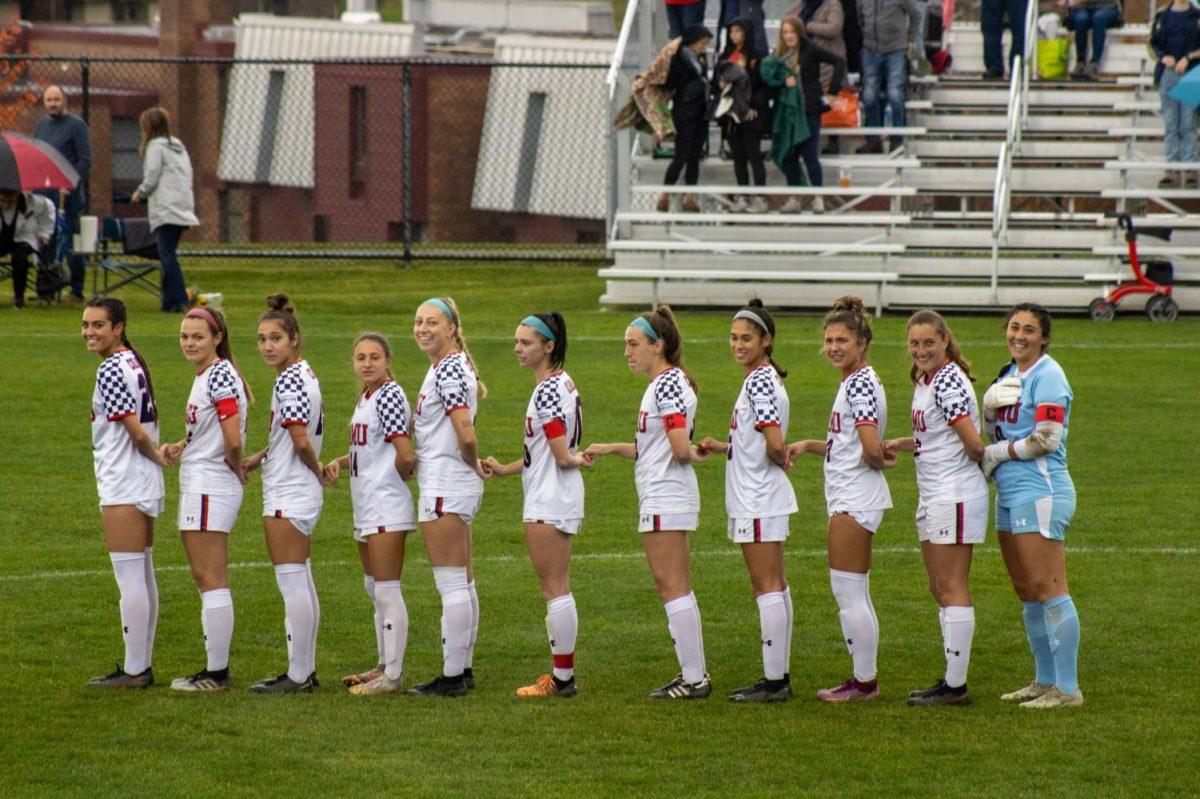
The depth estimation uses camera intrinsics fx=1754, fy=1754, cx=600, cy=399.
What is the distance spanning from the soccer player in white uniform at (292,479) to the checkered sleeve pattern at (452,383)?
569 mm

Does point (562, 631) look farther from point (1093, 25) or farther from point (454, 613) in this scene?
point (1093, 25)

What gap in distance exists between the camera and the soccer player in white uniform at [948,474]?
7.75 m

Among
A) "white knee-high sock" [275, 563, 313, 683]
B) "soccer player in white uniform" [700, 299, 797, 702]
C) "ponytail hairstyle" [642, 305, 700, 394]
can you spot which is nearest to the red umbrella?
"white knee-high sock" [275, 563, 313, 683]

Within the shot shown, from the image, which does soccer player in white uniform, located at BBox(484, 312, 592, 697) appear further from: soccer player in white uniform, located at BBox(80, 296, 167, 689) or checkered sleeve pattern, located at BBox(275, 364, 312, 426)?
soccer player in white uniform, located at BBox(80, 296, 167, 689)

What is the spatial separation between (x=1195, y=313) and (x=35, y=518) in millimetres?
14317

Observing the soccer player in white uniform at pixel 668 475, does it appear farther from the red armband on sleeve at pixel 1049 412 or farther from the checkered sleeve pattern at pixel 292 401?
the red armband on sleeve at pixel 1049 412

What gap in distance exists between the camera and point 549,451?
317 inches

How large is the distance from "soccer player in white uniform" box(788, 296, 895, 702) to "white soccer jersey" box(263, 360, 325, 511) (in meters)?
2.37

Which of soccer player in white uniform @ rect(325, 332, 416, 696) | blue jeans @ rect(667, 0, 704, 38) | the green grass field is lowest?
the green grass field

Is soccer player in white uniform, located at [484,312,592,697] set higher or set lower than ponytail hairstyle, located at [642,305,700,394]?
lower

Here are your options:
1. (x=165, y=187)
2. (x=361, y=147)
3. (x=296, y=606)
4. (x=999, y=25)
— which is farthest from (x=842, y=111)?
(x=361, y=147)

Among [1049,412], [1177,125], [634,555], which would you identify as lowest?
[634,555]

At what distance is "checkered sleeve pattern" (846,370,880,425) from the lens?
783cm

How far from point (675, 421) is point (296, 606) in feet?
6.33
